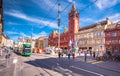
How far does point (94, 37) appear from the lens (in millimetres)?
67312

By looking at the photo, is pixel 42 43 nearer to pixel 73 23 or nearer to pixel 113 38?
pixel 73 23

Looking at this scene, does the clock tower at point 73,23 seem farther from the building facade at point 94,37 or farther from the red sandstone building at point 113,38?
the red sandstone building at point 113,38

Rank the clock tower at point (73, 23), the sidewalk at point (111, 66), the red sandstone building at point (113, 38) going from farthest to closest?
the clock tower at point (73, 23) < the red sandstone building at point (113, 38) < the sidewalk at point (111, 66)

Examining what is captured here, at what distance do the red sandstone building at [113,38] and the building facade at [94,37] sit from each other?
87.4 inches

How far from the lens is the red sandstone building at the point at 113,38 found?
182 ft

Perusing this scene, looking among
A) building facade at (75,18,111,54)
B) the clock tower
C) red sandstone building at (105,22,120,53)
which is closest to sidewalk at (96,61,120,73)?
red sandstone building at (105,22,120,53)

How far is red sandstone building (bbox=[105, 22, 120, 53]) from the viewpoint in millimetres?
55575

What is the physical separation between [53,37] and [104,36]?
4855cm

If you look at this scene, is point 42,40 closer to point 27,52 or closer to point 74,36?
point 74,36

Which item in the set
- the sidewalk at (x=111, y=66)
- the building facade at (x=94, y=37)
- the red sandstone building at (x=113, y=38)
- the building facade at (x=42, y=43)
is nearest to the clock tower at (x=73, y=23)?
the building facade at (x=94, y=37)

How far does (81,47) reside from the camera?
7644 cm

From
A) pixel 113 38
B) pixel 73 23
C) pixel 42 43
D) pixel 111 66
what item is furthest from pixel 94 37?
pixel 42 43

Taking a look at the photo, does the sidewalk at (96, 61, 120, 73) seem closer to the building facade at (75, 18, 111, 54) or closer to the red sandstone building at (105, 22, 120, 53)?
the red sandstone building at (105, 22, 120, 53)

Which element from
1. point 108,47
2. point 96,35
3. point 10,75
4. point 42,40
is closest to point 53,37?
point 42,40
